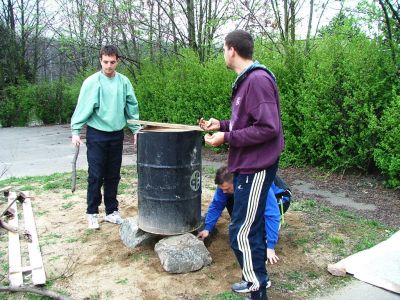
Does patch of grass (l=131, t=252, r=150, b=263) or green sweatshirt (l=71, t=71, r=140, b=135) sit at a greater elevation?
green sweatshirt (l=71, t=71, r=140, b=135)

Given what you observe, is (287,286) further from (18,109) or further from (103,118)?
(18,109)

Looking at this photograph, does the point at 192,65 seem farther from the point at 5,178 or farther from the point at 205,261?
the point at 205,261

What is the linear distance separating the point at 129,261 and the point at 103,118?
1.54 metres

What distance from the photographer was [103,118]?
4.51 metres

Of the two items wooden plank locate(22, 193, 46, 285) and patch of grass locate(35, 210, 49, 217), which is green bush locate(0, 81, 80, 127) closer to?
patch of grass locate(35, 210, 49, 217)

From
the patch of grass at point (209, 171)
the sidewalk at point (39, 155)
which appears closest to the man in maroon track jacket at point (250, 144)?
the patch of grass at point (209, 171)

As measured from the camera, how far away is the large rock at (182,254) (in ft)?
12.0

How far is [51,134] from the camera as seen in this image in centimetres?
1630

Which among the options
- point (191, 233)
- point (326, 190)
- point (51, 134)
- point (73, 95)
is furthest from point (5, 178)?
point (73, 95)

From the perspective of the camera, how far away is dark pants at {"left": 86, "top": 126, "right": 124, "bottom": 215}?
4.57 m

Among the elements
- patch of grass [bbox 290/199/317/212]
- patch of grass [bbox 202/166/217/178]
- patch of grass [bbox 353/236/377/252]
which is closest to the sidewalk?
patch of grass [bbox 202/166/217/178]

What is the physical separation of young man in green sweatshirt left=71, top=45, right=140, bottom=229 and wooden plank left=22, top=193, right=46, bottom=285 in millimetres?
652

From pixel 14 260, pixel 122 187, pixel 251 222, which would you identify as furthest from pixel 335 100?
pixel 14 260

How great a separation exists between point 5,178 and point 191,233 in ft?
17.5
